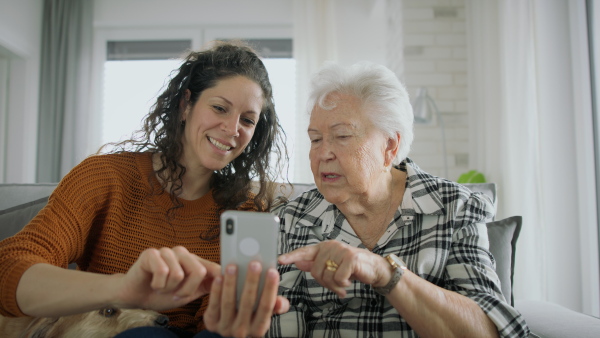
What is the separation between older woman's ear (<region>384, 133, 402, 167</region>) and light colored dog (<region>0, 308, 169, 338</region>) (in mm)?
736

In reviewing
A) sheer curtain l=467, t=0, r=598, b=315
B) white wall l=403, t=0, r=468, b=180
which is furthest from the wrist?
white wall l=403, t=0, r=468, b=180

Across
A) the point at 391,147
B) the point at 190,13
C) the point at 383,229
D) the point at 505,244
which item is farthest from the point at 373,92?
the point at 190,13

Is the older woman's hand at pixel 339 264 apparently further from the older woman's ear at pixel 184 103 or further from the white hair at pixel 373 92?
the older woman's ear at pixel 184 103

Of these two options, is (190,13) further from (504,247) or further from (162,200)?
(504,247)

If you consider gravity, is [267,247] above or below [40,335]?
above

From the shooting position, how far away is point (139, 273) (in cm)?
85

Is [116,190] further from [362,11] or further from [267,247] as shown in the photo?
[362,11]

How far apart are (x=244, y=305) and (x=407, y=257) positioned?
54 centimetres

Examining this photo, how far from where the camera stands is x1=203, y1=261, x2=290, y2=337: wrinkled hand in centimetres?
78

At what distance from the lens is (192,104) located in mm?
1498

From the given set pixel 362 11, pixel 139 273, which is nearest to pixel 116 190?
pixel 139 273

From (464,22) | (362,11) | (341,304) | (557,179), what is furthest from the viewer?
(362,11)

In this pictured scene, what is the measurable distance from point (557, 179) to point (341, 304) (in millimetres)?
1702

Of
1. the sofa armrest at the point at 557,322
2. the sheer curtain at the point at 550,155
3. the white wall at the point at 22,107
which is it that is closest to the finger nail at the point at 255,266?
the sofa armrest at the point at 557,322
